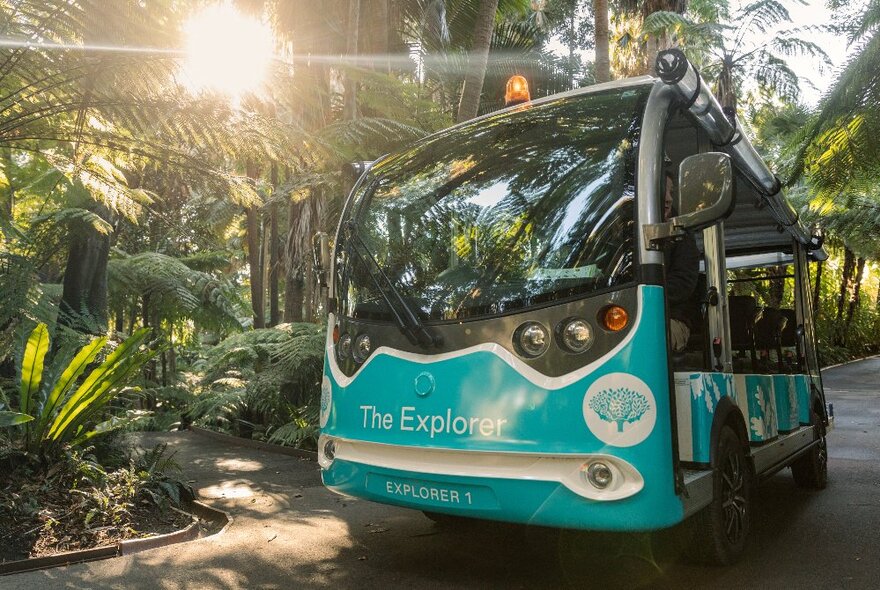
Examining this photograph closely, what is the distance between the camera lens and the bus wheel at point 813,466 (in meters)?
6.95

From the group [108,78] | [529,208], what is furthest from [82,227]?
[529,208]

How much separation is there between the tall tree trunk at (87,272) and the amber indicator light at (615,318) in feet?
24.7

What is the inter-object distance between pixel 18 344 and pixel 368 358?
385 centimetres

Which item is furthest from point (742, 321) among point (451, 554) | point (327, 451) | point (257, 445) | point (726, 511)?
point (257, 445)

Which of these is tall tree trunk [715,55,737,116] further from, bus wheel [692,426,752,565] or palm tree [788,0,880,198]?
bus wheel [692,426,752,565]

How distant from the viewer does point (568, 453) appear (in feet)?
12.1

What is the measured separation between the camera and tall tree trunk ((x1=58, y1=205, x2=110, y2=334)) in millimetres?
9781

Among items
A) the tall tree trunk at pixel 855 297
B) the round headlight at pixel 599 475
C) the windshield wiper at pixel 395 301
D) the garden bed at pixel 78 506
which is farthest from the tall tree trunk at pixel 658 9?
the tall tree trunk at pixel 855 297

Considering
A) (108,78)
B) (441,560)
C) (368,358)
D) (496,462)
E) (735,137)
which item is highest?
(108,78)

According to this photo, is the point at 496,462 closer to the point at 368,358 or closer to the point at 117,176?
the point at 368,358

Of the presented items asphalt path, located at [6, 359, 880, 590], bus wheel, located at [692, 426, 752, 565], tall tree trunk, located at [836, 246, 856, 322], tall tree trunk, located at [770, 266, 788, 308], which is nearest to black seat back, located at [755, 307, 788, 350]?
tall tree trunk, located at [770, 266, 788, 308]

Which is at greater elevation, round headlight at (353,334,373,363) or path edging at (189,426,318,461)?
round headlight at (353,334,373,363)

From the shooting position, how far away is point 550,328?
3.88 m

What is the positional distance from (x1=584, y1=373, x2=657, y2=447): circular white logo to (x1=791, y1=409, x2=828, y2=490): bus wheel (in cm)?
391
